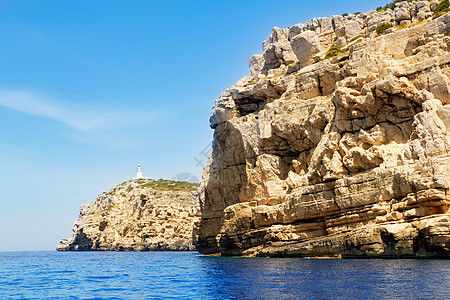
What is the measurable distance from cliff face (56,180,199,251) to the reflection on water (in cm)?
9651

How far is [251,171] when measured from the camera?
209 feet

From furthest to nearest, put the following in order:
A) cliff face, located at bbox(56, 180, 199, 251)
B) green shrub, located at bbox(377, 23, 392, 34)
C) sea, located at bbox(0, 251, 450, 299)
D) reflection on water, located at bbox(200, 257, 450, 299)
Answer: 1. cliff face, located at bbox(56, 180, 199, 251)
2. green shrub, located at bbox(377, 23, 392, 34)
3. sea, located at bbox(0, 251, 450, 299)
4. reflection on water, located at bbox(200, 257, 450, 299)

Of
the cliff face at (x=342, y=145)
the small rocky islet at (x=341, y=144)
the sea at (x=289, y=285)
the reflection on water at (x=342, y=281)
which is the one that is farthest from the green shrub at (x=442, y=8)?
the reflection on water at (x=342, y=281)

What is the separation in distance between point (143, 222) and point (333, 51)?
91.2m

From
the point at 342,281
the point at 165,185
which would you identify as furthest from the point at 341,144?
the point at 165,185

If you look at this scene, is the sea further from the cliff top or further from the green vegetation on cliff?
the green vegetation on cliff

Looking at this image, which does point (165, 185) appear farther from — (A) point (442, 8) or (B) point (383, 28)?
(A) point (442, 8)

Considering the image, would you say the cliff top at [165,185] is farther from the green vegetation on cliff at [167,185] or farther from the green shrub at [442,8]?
the green shrub at [442,8]

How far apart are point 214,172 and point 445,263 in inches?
1699

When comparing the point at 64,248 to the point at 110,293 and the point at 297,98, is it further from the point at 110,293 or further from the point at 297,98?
the point at 110,293

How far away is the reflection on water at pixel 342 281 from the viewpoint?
2459 centimetres

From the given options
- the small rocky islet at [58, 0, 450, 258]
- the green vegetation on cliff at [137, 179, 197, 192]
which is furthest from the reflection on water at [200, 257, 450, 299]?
the green vegetation on cliff at [137, 179, 197, 192]

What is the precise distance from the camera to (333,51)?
205ft

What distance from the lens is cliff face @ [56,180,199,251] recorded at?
134 metres
